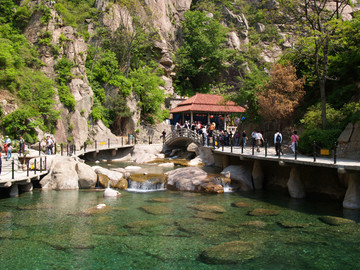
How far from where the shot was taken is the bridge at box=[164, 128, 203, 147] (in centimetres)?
3002

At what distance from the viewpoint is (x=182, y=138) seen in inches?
1296

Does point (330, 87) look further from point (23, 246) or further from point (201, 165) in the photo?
point (23, 246)

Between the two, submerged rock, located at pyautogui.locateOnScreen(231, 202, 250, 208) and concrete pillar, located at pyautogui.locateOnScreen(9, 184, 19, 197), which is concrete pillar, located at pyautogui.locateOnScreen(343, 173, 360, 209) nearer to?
submerged rock, located at pyautogui.locateOnScreen(231, 202, 250, 208)

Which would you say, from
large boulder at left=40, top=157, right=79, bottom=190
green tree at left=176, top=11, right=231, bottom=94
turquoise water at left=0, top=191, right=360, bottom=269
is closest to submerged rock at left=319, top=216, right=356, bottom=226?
turquoise water at left=0, top=191, right=360, bottom=269

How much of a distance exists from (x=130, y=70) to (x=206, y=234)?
3961cm

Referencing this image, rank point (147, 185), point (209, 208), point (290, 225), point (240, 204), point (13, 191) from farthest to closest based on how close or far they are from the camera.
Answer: point (147, 185), point (13, 191), point (240, 204), point (209, 208), point (290, 225)

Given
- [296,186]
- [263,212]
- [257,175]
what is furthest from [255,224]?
[257,175]

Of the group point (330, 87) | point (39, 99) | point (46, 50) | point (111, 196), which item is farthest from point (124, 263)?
point (46, 50)

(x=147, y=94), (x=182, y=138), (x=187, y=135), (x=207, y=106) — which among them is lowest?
(x=182, y=138)

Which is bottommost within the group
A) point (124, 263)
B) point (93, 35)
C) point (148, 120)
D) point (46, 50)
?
point (124, 263)

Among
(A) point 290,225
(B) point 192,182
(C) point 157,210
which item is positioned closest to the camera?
(A) point 290,225

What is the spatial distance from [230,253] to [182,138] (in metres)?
23.9

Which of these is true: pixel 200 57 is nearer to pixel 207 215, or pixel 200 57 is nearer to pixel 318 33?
pixel 318 33

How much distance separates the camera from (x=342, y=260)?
898 cm
